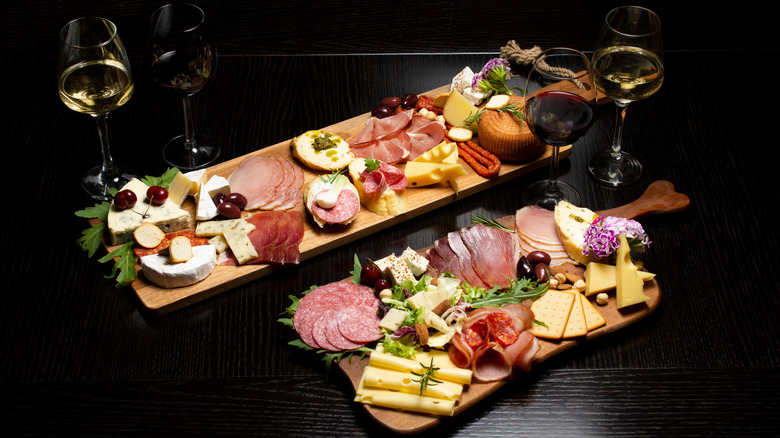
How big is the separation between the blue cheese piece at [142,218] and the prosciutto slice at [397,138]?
0.65 m

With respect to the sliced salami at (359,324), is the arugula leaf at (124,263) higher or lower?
lower

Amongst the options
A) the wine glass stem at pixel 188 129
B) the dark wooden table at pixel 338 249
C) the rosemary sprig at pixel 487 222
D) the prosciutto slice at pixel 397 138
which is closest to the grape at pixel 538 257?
the rosemary sprig at pixel 487 222

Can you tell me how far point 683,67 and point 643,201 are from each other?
0.89 m

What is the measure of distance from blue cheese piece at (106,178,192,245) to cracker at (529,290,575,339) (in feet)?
3.63

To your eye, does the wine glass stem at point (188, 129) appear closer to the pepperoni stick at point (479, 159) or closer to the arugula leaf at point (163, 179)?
the arugula leaf at point (163, 179)

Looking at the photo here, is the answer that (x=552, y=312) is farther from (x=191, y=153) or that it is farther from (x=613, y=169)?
(x=191, y=153)

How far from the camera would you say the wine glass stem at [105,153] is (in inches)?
101

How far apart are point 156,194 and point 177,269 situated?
31 cm

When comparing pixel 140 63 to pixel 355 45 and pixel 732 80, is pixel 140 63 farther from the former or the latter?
pixel 732 80

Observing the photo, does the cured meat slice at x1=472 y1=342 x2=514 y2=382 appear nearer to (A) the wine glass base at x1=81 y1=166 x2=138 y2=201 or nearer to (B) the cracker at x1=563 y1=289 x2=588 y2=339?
(B) the cracker at x1=563 y1=289 x2=588 y2=339

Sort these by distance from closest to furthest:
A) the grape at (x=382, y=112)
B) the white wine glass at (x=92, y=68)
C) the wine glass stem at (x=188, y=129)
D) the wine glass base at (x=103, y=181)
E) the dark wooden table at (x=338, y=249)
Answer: the dark wooden table at (x=338, y=249), the white wine glass at (x=92, y=68), the wine glass base at (x=103, y=181), the wine glass stem at (x=188, y=129), the grape at (x=382, y=112)

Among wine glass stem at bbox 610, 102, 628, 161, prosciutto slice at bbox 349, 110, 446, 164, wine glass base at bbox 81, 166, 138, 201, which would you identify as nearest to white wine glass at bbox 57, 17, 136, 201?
wine glass base at bbox 81, 166, 138, 201

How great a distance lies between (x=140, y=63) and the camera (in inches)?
128

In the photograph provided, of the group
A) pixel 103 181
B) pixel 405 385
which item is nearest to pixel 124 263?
pixel 103 181
